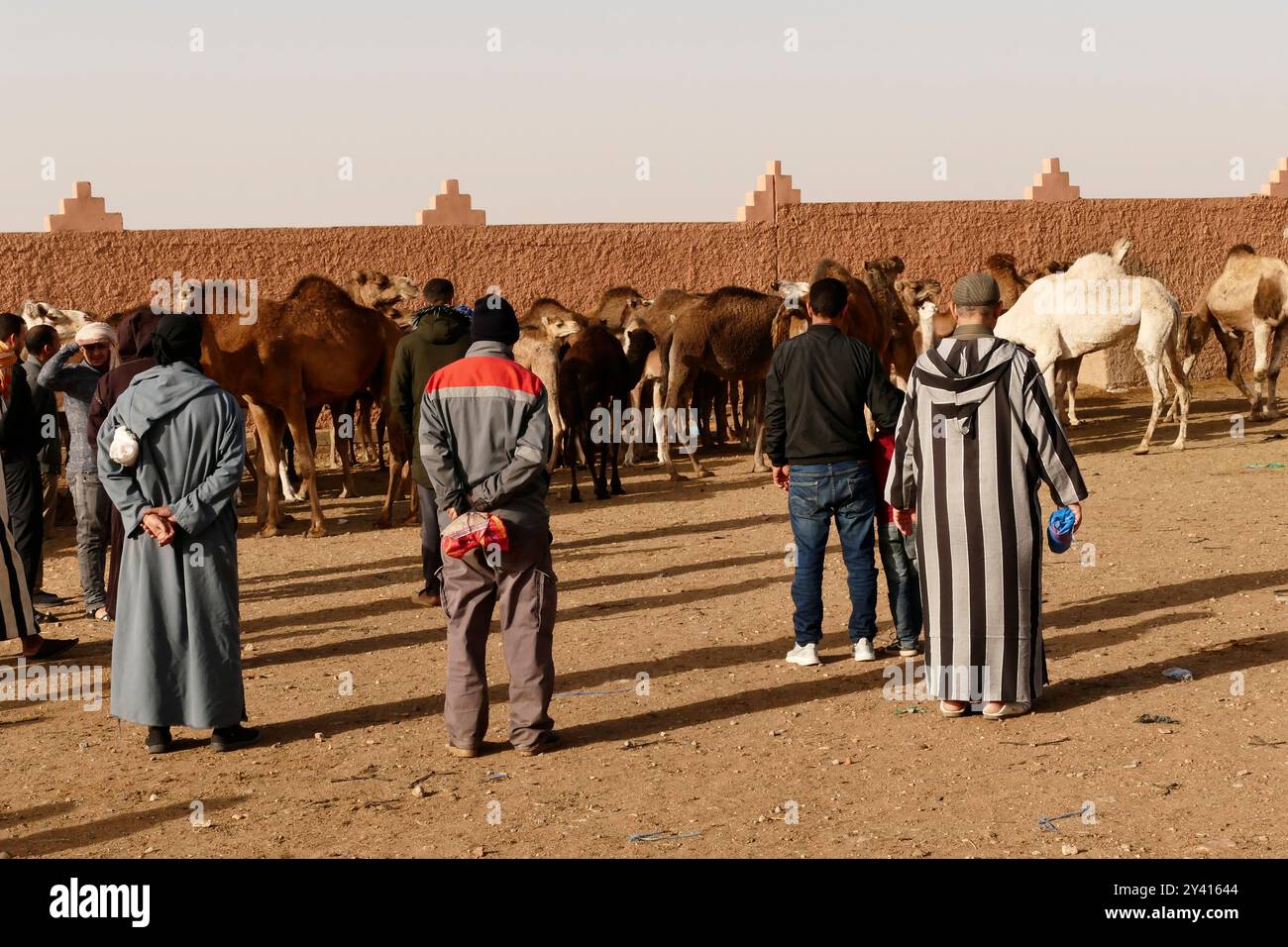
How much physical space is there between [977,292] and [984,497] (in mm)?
897

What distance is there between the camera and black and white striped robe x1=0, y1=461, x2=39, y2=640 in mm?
8211

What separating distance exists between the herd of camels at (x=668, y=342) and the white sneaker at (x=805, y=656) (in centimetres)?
559

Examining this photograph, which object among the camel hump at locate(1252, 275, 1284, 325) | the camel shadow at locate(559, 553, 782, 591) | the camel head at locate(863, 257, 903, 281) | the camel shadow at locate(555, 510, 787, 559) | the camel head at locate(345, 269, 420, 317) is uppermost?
the camel head at locate(863, 257, 903, 281)

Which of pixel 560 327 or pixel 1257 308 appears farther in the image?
pixel 1257 308

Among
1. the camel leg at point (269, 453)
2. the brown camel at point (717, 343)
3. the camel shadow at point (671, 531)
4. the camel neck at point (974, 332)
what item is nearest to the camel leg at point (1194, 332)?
the brown camel at point (717, 343)

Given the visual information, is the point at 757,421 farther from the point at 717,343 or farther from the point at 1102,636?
the point at 1102,636

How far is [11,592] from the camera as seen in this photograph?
830 centimetres

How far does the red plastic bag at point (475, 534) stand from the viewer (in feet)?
20.4

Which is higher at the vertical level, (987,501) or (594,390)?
(594,390)

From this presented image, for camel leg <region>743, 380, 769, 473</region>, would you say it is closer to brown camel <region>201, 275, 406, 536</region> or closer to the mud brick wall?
brown camel <region>201, 275, 406, 536</region>

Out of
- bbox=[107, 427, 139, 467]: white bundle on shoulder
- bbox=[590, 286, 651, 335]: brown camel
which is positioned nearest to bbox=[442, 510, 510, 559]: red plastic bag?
bbox=[107, 427, 139, 467]: white bundle on shoulder

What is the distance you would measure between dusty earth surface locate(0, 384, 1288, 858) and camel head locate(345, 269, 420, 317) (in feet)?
18.4

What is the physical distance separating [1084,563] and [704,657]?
3.31 metres

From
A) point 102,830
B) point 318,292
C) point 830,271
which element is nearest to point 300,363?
point 318,292
